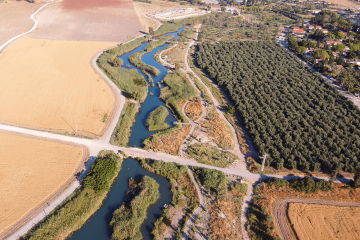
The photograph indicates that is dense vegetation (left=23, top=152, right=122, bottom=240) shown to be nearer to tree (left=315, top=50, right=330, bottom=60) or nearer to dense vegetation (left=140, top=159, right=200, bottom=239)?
dense vegetation (left=140, top=159, right=200, bottom=239)

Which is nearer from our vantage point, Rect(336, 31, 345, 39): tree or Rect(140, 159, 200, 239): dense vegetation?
Rect(140, 159, 200, 239): dense vegetation

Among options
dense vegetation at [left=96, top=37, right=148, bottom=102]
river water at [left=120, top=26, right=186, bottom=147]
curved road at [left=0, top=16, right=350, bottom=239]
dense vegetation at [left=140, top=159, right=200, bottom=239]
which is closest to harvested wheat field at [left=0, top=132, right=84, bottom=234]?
curved road at [left=0, top=16, right=350, bottom=239]

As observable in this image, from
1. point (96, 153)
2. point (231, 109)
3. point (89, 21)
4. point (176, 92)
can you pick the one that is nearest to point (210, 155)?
point (231, 109)

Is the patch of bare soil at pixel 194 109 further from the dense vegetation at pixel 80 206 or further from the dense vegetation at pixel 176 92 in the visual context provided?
the dense vegetation at pixel 80 206

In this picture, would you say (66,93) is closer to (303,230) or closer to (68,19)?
(303,230)

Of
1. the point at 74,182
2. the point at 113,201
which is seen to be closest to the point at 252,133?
the point at 113,201
